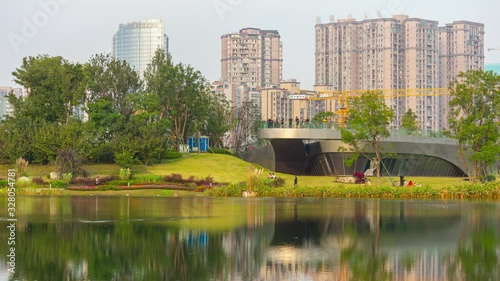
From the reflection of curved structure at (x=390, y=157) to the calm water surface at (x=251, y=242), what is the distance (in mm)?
27472

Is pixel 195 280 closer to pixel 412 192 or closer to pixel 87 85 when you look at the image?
pixel 412 192

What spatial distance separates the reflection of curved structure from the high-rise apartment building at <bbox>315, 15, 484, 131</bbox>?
293 feet

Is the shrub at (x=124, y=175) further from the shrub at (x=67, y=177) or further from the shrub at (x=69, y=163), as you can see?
the shrub at (x=67, y=177)

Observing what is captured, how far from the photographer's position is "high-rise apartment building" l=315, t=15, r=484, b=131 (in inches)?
6329

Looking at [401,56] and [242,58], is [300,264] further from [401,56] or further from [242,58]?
[242,58]

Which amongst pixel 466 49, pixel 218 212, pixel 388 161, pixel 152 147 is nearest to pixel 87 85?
pixel 152 147

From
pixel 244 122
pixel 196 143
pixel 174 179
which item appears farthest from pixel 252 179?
pixel 244 122

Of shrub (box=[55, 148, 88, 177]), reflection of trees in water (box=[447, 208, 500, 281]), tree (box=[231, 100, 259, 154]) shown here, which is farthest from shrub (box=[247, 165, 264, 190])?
tree (box=[231, 100, 259, 154])

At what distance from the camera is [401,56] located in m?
162

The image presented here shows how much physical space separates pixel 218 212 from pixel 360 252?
11894 mm

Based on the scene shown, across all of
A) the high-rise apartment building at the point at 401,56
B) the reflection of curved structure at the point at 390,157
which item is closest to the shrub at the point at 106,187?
the reflection of curved structure at the point at 390,157

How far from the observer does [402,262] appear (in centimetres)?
2142

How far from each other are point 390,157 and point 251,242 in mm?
43194

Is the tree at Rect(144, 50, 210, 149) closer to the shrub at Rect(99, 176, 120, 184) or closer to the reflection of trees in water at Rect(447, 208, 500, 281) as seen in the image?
the shrub at Rect(99, 176, 120, 184)
